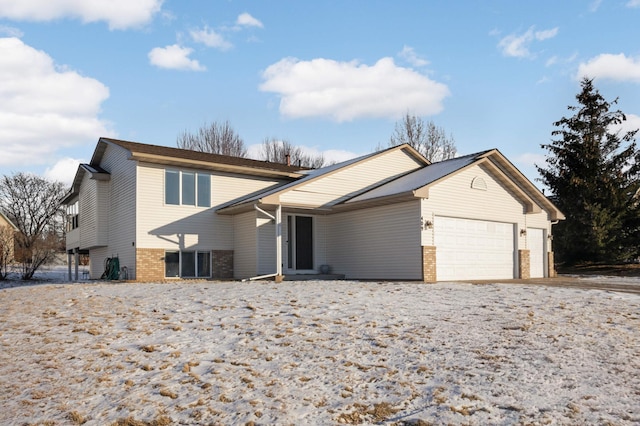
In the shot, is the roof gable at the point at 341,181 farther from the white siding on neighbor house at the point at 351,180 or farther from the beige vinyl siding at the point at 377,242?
the beige vinyl siding at the point at 377,242

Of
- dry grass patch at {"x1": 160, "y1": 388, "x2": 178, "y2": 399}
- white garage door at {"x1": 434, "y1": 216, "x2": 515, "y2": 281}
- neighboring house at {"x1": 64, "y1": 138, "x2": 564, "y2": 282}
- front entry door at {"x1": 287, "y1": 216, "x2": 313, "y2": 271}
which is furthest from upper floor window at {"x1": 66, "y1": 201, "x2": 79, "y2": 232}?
dry grass patch at {"x1": 160, "y1": 388, "x2": 178, "y2": 399}

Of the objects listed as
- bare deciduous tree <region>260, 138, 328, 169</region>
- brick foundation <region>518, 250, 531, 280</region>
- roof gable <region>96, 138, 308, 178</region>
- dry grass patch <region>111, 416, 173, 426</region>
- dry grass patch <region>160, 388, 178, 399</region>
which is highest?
bare deciduous tree <region>260, 138, 328, 169</region>

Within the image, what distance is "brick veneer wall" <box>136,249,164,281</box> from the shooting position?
698 inches

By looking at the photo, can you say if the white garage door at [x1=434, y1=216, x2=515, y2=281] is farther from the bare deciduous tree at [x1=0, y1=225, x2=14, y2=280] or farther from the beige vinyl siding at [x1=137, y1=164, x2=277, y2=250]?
the bare deciduous tree at [x1=0, y1=225, x2=14, y2=280]

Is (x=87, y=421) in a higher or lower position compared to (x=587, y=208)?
lower

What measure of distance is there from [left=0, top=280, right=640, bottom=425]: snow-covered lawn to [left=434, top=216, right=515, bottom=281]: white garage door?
6519mm

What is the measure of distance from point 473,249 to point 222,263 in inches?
352

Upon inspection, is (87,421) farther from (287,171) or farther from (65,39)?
(287,171)

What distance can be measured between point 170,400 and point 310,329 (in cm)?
305

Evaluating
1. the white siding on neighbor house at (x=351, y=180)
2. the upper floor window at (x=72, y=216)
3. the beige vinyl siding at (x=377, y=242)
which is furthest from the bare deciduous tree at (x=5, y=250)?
the beige vinyl siding at (x=377, y=242)

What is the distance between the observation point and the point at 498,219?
779 inches

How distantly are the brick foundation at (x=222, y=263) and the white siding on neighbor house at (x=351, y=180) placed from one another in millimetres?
3576

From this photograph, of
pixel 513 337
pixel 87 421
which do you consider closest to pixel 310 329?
pixel 513 337

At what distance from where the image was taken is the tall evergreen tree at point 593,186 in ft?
88.8
